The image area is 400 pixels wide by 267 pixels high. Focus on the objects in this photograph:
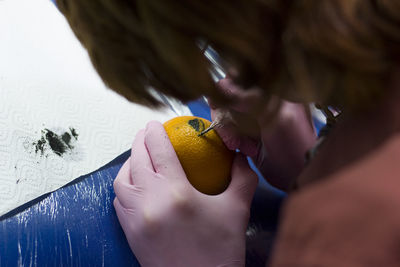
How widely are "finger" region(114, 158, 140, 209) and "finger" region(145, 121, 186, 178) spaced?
63 mm

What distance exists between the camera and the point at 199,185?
2.45 feet

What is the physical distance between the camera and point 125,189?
75cm

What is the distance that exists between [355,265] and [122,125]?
0.75 meters

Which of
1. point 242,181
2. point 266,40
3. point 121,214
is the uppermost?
point 266,40

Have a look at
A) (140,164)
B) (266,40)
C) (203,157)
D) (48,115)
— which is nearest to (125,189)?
(140,164)

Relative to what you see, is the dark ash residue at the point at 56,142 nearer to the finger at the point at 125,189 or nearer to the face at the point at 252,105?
the finger at the point at 125,189

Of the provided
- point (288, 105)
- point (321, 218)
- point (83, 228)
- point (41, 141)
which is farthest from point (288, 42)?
point (41, 141)

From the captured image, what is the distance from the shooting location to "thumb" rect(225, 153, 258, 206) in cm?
74

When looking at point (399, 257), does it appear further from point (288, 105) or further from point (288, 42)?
point (288, 105)

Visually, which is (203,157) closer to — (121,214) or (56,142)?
(121,214)

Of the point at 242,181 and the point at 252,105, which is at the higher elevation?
the point at 252,105


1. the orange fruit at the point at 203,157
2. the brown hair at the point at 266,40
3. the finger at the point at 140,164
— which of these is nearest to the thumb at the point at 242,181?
the orange fruit at the point at 203,157

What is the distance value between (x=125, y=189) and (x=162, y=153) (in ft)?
0.35

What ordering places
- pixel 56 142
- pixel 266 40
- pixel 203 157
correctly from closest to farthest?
pixel 266 40, pixel 203 157, pixel 56 142
